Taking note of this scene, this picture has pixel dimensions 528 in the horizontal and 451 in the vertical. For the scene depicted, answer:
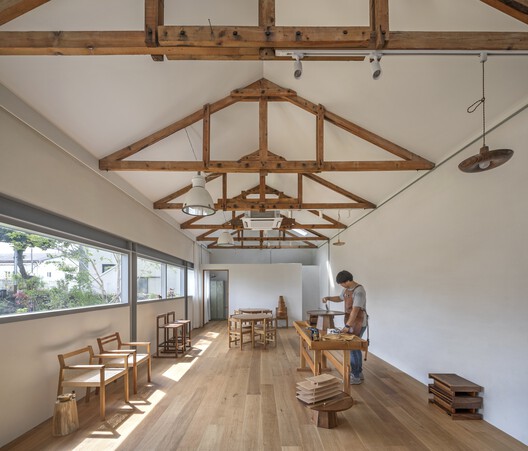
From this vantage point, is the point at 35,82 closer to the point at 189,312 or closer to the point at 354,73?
the point at 354,73

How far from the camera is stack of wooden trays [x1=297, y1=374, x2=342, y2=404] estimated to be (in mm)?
3660

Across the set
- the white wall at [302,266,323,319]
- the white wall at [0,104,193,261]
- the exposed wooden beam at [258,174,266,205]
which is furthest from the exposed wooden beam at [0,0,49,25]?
the white wall at [302,266,323,319]

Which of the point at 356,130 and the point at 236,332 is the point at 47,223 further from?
the point at 236,332

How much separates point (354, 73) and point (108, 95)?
2.75m

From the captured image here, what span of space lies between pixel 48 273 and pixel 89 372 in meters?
1.21

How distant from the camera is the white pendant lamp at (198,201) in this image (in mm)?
3957

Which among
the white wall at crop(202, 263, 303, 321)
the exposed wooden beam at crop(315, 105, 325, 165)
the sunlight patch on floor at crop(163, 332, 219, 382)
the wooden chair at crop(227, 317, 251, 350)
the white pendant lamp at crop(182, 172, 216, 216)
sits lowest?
the sunlight patch on floor at crop(163, 332, 219, 382)

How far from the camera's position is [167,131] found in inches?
201

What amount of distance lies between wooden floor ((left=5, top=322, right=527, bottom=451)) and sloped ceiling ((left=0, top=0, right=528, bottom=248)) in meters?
2.97

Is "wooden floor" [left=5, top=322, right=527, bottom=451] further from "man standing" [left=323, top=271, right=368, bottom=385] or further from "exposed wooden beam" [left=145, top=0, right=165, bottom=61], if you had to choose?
"exposed wooden beam" [left=145, top=0, right=165, bottom=61]

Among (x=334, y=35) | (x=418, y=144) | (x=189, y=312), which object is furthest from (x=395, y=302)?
(x=189, y=312)

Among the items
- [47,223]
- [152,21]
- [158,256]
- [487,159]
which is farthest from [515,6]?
[158,256]

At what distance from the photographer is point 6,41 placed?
229 centimetres

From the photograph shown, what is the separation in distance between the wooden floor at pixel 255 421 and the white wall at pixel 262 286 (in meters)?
6.99
